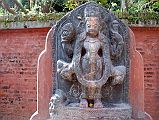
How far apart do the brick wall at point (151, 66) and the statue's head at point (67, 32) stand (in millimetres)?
3148

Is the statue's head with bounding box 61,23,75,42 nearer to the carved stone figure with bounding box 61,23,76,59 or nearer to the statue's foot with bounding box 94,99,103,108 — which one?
the carved stone figure with bounding box 61,23,76,59

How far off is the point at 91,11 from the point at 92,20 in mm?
132

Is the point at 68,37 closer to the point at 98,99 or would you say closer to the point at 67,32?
the point at 67,32

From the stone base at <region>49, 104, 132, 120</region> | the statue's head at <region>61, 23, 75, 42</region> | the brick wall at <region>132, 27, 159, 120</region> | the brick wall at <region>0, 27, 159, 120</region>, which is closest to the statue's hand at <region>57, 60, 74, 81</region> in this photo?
the statue's head at <region>61, 23, 75, 42</region>

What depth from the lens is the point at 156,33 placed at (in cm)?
788

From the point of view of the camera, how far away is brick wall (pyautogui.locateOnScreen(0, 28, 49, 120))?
8.11m

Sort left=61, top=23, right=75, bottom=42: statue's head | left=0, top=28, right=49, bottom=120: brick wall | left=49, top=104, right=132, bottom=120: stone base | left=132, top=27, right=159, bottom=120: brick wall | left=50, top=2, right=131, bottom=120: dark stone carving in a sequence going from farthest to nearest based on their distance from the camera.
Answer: left=0, top=28, right=49, bottom=120: brick wall < left=132, top=27, right=159, bottom=120: brick wall < left=61, top=23, right=75, bottom=42: statue's head < left=50, top=2, right=131, bottom=120: dark stone carving < left=49, top=104, right=132, bottom=120: stone base

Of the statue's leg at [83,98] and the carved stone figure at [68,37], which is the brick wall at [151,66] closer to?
the carved stone figure at [68,37]

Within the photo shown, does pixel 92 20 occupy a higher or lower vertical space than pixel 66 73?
higher

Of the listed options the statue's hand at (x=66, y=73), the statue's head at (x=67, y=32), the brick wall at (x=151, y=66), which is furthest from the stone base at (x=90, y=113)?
the brick wall at (x=151, y=66)

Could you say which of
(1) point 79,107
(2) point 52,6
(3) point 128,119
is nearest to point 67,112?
(1) point 79,107

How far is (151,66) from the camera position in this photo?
788 centimetres

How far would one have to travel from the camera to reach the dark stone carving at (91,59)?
4816 mm

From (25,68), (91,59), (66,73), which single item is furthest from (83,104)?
(25,68)
